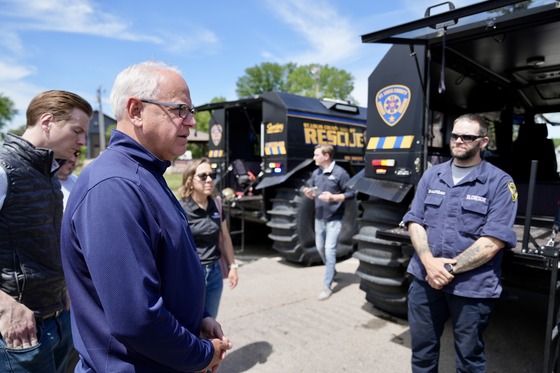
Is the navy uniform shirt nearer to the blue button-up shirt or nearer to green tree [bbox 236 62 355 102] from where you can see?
the blue button-up shirt

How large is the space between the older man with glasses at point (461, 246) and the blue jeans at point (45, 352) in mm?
2080

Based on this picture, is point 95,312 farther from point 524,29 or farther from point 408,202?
point 524,29

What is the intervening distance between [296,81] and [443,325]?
44.7 m

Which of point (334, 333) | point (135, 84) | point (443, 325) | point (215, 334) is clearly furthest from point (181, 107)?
point (334, 333)

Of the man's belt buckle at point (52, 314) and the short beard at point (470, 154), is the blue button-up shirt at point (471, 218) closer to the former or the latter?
the short beard at point (470, 154)

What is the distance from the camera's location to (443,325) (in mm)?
2574

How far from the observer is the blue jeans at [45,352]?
1.59 m

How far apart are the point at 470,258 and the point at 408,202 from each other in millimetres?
1313

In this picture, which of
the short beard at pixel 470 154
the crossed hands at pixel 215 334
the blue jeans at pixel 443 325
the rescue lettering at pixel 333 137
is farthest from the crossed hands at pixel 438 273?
the rescue lettering at pixel 333 137

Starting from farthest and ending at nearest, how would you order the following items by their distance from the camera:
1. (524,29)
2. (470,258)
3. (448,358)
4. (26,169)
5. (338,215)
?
(338,215) < (448,358) < (524,29) < (470,258) < (26,169)

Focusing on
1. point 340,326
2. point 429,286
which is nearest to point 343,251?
point 340,326

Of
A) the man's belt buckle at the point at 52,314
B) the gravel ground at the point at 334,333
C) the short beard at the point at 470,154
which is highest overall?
the short beard at the point at 470,154

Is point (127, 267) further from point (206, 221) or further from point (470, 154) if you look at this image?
point (470, 154)

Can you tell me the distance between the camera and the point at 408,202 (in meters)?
3.59
